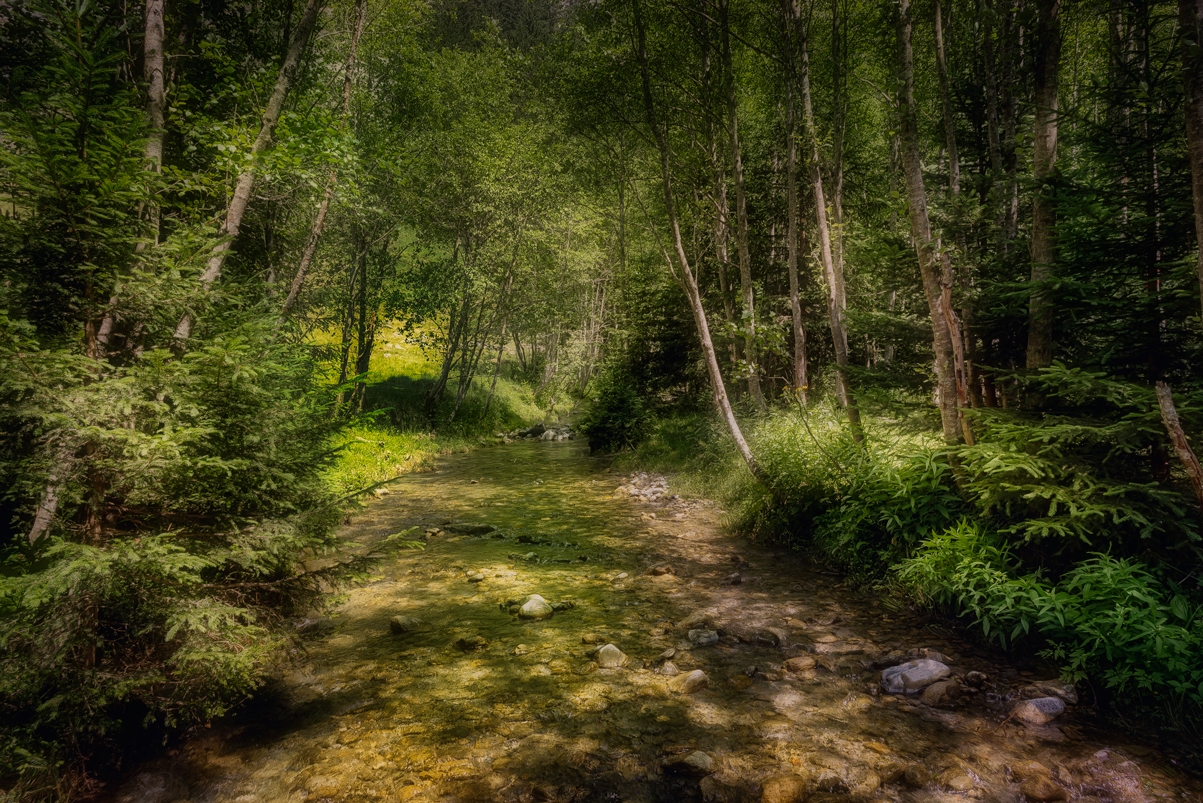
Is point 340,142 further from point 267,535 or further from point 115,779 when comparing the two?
point 115,779

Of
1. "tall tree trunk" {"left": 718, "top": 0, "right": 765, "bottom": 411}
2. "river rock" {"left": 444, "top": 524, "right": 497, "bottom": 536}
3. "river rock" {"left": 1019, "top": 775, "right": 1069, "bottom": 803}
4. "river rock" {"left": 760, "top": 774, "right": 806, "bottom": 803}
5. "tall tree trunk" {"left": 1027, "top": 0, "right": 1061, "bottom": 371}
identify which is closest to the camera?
"river rock" {"left": 1019, "top": 775, "right": 1069, "bottom": 803}

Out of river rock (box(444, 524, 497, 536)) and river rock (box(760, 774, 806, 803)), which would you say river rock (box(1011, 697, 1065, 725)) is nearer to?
river rock (box(760, 774, 806, 803))

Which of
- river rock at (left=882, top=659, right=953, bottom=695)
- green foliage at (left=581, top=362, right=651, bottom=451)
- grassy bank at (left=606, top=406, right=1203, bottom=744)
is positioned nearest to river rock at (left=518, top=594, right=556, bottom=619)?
river rock at (left=882, top=659, right=953, bottom=695)

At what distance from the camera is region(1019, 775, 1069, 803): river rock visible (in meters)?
3.07

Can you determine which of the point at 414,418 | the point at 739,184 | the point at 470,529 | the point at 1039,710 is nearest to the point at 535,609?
the point at 470,529

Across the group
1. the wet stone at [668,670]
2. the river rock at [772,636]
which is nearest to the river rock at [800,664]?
the river rock at [772,636]

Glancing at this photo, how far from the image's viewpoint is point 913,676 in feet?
14.3

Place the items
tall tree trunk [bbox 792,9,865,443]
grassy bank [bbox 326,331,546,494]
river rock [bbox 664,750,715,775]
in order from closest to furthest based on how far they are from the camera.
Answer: river rock [bbox 664,750,715,775] < tall tree trunk [bbox 792,9,865,443] < grassy bank [bbox 326,331,546,494]

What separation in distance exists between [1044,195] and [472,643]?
748 cm

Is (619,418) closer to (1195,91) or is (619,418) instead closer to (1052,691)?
(1052,691)

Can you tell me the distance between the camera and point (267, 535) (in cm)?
360

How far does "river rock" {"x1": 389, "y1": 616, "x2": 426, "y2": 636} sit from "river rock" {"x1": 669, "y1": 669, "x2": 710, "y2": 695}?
3.10m

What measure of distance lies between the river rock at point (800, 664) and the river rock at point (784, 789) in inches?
60.3

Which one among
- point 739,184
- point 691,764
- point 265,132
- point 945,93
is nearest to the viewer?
point 691,764
